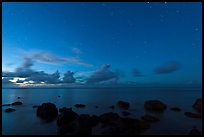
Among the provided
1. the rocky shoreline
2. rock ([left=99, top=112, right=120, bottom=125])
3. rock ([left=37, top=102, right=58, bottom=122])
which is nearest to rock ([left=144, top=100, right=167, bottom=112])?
the rocky shoreline

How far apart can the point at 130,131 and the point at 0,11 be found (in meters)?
12.7

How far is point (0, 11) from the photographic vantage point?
539 cm

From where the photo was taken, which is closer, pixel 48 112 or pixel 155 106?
pixel 48 112

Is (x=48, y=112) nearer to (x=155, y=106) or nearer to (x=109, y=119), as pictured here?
(x=109, y=119)

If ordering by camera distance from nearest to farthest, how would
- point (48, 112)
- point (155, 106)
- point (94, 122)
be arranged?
1. point (94, 122)
2. point (48, 112)
3. point (155, 106)

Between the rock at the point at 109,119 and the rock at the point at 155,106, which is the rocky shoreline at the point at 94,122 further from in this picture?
the rock at the point at 155,106

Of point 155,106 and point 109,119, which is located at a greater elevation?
point 155,106

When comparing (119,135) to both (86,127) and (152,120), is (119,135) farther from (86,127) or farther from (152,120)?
(152,120)

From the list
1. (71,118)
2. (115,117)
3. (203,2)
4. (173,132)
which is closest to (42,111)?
(71,118)

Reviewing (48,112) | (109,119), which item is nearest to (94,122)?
(109,119)

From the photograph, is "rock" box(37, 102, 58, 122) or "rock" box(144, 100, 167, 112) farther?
"rock" box(144, 100, 167, 112)

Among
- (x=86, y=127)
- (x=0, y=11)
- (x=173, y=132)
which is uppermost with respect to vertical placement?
(x=0, y=11)

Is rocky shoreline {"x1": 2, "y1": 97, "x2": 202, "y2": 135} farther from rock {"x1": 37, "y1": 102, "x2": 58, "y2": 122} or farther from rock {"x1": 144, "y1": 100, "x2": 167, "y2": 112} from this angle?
rock {"x1": 144, "y1": 100, "x2": 167, "y2": 112}

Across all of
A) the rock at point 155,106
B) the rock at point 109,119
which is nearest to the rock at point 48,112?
the rock at point 109,119
